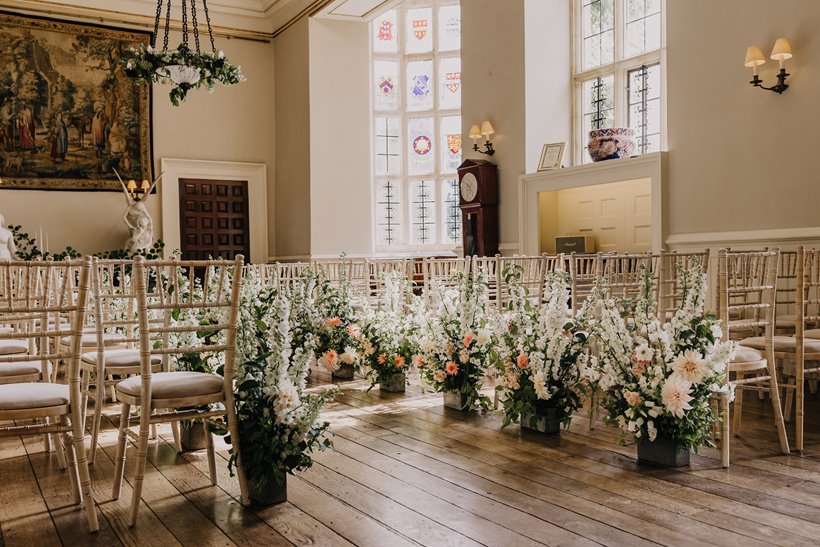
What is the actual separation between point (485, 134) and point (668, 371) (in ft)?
19.2

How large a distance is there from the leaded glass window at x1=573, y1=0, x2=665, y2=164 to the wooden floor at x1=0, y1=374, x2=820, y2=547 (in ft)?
14.5

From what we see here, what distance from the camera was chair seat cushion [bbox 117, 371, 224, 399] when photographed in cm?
281

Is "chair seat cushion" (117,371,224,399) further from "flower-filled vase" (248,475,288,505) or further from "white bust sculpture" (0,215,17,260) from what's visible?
"white bust sculpture" (0,215,17,260)

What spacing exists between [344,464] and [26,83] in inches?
344

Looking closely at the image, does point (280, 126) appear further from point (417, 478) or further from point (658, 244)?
point (417, 478)

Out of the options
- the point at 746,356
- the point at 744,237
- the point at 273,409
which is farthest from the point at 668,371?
the point at 744,237

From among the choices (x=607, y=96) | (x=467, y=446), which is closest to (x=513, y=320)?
(x=467, y=446)

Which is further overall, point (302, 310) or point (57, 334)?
point (302, 310)

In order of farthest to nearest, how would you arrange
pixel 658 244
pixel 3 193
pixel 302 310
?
pixel 3 193, pixel 658 244, pixel 302 310

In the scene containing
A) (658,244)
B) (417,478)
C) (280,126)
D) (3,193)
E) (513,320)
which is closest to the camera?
(417,478)

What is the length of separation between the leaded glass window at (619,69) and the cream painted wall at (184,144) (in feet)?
16.9

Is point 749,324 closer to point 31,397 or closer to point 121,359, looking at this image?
point 121,359

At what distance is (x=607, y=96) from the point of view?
8.27 meters

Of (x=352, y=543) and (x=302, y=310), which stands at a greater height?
(x=302, y=310)
